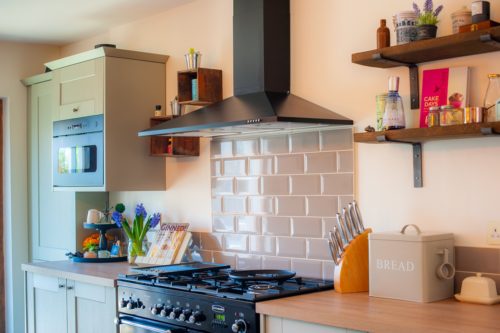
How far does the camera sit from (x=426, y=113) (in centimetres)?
284

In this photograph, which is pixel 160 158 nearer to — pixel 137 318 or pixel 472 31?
pixel 137 318

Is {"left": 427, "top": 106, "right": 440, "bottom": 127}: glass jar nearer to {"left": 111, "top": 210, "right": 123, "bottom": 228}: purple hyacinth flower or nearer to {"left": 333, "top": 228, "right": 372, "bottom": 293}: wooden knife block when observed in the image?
{"left": 333, "top": 228, "right": 372, "bottom": 293}: wooden knife block

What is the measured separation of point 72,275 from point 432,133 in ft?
7.37

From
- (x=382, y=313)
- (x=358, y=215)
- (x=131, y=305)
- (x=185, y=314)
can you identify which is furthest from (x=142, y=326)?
(x=382, y=313)

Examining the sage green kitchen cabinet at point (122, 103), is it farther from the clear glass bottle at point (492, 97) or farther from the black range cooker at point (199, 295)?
the clear glass bottle at point (492, 97)

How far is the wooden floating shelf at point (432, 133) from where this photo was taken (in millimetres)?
2439

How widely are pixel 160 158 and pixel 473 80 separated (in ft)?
7.24

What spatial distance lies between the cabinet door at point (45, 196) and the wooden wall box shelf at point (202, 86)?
3.70 ft

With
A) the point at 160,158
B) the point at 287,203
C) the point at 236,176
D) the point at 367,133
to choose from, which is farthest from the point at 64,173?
the point at 367,133

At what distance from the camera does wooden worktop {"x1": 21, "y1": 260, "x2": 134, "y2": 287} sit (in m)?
3.61

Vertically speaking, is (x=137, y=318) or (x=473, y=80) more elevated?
(x=473, y=80)

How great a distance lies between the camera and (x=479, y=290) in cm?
258

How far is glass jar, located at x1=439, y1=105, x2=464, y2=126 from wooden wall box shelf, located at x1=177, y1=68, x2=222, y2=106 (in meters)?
1.55

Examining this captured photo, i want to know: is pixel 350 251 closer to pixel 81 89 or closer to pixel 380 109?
pixel 380 109
